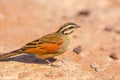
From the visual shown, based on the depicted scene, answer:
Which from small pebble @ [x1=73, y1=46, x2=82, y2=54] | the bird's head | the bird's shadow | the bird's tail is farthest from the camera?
small pebble @ [x1=73, y1=46, x2=82, y2=54]

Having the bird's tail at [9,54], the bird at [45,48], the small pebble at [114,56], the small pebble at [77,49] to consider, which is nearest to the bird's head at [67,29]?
the bird at [45,48]

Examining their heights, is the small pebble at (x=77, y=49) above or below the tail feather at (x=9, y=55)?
above

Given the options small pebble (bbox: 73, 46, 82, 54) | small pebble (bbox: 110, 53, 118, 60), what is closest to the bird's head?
small pebble (bbox: 73, 46, 82, 54)

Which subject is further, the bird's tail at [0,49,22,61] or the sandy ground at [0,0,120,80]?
the bird's tail at [0,49,22,61]

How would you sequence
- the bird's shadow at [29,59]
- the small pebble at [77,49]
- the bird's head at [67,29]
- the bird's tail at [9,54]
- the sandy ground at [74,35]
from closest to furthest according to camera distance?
1. the sandy ground at [74,35]
2. the bird's tail at [9,54]
3. the bird's shadow at [29,59]
4. the bird's head at [67,29]
5. the small pebble at [77,49]

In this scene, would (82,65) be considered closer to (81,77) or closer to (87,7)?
(81,77)

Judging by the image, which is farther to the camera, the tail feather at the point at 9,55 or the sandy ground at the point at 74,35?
the tail feather at the point at 9,55

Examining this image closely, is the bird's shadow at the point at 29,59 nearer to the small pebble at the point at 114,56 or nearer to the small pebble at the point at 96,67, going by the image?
the small pebble at the point at 96,67

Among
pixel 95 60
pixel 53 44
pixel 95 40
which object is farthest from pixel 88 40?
pixel 53 44

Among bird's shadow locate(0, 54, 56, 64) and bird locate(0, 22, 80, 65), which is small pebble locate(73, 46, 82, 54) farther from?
bird locate(0, 22, 80, 65)

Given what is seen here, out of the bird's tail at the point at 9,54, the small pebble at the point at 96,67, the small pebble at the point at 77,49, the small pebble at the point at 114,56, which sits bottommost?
the small pebble at the point at 96,67
